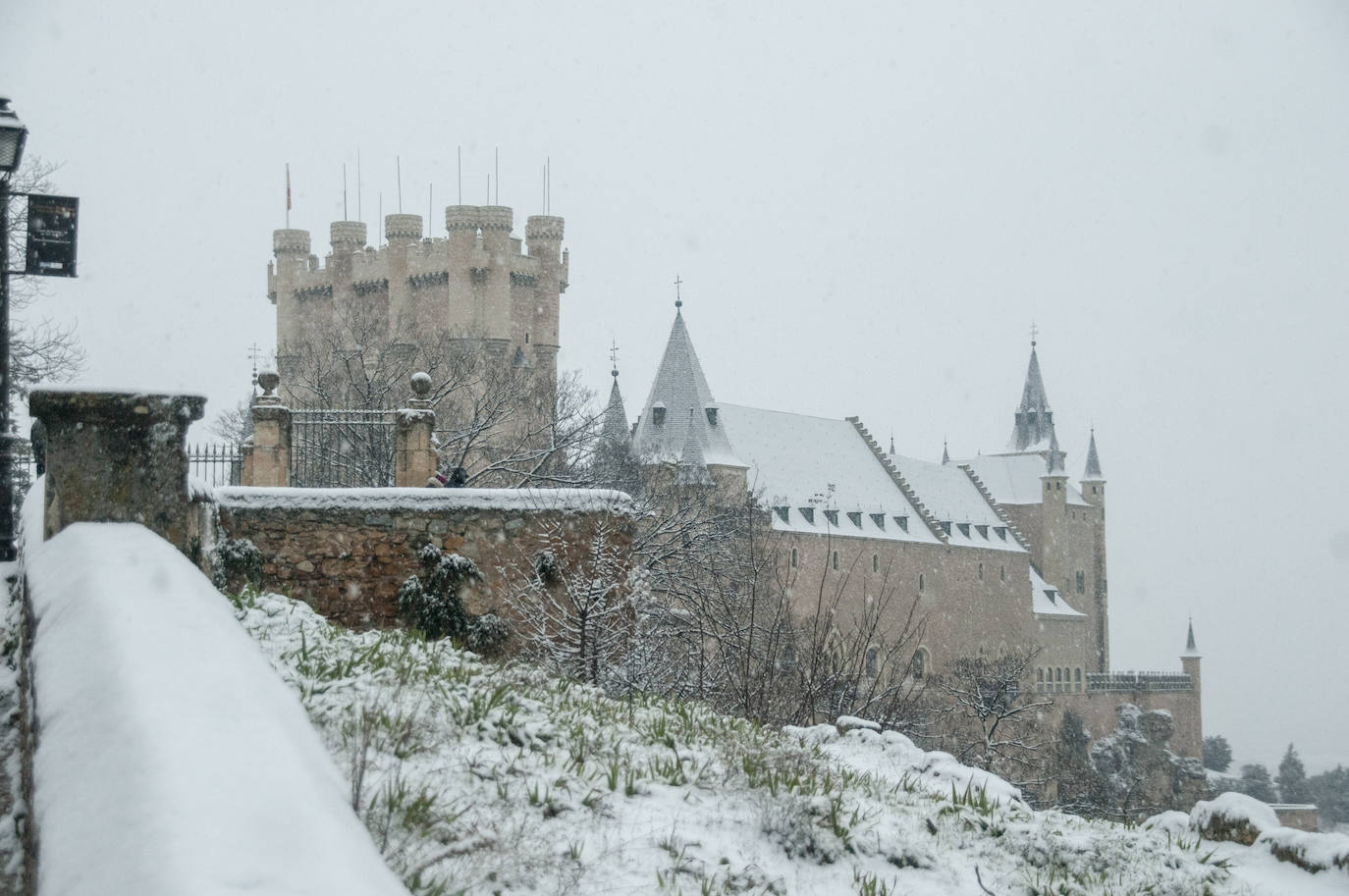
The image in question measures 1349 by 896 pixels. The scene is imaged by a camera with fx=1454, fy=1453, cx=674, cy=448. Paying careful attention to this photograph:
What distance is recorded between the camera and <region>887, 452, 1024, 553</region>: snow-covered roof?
7262 cm

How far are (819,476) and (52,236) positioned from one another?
56.5 m

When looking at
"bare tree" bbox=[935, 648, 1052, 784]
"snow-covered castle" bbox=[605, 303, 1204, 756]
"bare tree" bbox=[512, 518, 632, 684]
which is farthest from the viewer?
"snow-covered castle" bbox=[605, 303, 1204, 756]

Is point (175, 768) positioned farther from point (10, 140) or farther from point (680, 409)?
point (680, 409)

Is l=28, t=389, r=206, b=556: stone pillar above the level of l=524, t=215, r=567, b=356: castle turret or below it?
below

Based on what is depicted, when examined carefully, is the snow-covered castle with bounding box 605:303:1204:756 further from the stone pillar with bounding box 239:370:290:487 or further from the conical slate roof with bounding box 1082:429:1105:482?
the stone pillar with bounding box 239:370:290:487

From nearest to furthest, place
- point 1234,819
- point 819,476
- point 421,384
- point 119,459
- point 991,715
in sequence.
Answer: point 119,459
point 1234,819
point 421,384
point 991,715
point 819,476

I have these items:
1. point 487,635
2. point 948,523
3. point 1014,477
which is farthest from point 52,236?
point 1014,477

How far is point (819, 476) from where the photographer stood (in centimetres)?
6512

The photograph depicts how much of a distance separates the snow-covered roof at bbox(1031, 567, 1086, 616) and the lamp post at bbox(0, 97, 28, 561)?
71.7 metres

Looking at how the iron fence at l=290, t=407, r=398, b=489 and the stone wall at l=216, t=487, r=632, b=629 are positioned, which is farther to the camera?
the iron fence at l=290, t=407, r=398, b=489

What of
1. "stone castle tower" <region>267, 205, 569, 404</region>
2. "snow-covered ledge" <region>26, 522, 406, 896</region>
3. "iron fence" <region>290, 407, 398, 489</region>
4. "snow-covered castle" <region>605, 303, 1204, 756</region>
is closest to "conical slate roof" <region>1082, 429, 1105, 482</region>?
"snow-covered castle" <region>605, 303, 1204, 756</region>

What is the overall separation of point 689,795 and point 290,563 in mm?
5890

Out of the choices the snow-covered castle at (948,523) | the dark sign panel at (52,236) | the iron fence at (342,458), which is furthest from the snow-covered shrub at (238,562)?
the snow-covered castle at (948,523)

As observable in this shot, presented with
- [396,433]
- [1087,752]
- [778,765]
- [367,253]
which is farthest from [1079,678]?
[778,765]
